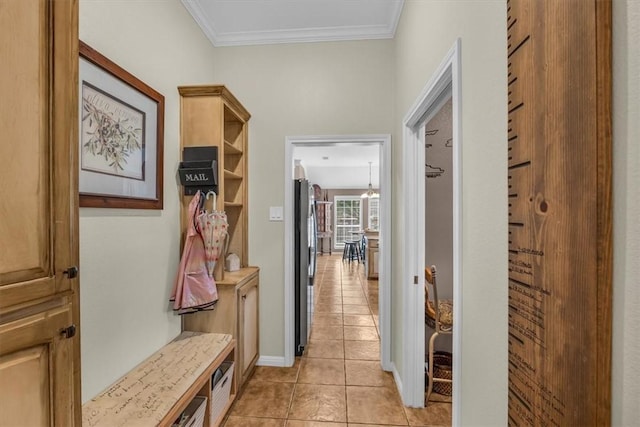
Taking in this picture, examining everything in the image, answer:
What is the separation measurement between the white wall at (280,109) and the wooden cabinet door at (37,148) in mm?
1926

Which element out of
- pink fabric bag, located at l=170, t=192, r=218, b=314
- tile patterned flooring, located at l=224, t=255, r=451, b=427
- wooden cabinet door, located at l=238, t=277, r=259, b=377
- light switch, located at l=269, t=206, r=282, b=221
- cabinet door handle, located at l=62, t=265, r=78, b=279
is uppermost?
light switch, located at l=269, t=206, r=282, b=221

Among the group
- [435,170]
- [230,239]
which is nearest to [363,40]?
[435,170]

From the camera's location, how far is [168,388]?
1.39 m

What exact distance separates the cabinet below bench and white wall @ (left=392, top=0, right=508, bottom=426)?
1.26 metres

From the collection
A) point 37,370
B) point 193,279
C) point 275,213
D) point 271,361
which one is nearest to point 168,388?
point 193,279

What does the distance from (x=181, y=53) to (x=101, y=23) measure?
792 millimetres

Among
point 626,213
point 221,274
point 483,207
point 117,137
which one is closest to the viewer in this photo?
point 626,213

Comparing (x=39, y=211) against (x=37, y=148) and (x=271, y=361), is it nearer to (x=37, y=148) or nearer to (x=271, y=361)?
(x=37, y=148)

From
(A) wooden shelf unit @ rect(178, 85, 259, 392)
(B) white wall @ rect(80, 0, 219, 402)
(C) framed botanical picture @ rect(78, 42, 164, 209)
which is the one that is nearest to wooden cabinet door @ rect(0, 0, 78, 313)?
(C) framed botanical picture @ rect(78, 42, 164, 209)

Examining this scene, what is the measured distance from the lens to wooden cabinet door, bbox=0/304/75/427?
57cm

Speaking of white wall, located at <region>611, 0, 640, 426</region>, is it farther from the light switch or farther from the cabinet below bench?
the light switch

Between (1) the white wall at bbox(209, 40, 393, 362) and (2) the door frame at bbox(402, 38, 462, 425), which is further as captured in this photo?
(1) the white wall at bbox(209, 40, 393, 362)

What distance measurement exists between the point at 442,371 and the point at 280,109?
2.70 metres

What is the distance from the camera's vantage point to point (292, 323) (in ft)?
8.66
